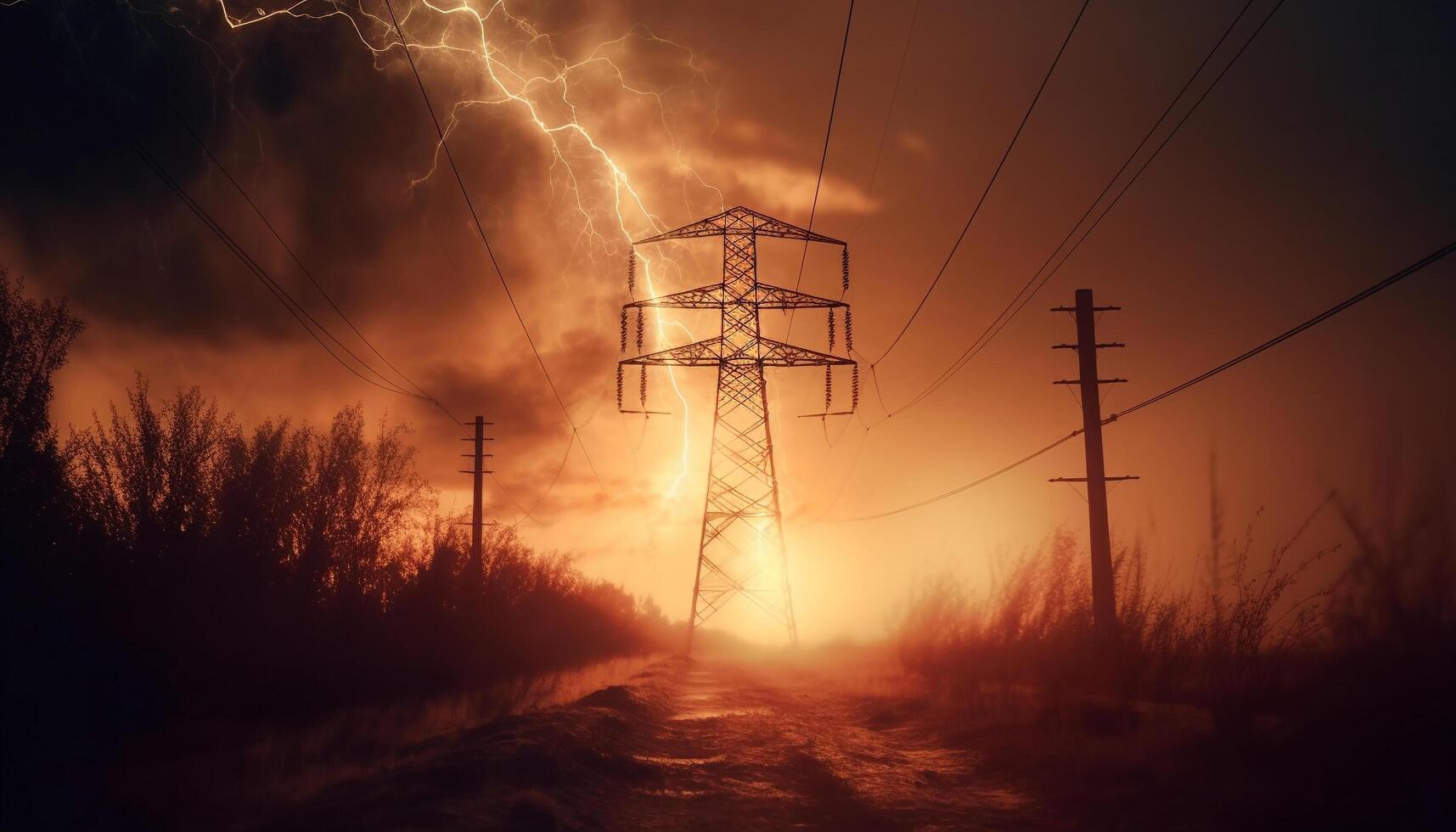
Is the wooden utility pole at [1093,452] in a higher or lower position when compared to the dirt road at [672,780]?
higher

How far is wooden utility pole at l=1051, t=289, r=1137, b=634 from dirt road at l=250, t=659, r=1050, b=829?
5519 millimetres

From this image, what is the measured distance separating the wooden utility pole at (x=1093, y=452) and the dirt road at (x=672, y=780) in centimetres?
552

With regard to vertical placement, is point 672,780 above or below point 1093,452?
below

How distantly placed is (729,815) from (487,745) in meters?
3.53

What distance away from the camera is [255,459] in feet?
44.8

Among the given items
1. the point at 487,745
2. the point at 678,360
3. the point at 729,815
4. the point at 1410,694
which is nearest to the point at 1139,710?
the point at 1410,694

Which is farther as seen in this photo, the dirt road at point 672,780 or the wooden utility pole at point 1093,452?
the wooden utility pole at point 1093,452

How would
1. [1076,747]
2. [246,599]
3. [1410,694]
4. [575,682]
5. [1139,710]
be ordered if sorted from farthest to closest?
[575,682]
[246,599]
[1139,710]
[1076,747]
[1410,694]

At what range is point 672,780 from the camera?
9773mm

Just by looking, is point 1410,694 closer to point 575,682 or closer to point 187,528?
point 187,528

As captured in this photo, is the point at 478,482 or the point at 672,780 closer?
the point at 672,780

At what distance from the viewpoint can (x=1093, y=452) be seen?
19125mm

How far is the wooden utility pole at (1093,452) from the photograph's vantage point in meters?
18.1

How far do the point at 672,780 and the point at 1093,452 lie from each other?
12716 millimetres
